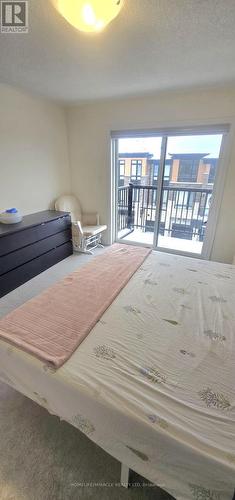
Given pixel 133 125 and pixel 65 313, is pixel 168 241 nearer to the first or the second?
pixel 133 125

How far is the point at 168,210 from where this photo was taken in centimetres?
373

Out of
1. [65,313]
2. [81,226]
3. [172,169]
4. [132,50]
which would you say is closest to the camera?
[65,313]

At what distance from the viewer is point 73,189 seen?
402 centimetres

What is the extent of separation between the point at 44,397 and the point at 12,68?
284 cm

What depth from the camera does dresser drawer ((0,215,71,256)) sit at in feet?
7.86

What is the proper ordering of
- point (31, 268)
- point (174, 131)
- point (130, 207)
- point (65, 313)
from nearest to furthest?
point (65, 313), point (31, 268), point (174, 131), point (130, 207)

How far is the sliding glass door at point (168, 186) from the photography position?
3105mm

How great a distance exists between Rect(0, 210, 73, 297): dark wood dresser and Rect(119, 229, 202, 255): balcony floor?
126 centimetres

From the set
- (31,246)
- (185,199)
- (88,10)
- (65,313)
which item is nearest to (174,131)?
(185,199)

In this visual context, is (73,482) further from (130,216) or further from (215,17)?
(130,216)

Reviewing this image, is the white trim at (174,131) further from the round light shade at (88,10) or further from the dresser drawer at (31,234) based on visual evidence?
the round light shade at (88,10)

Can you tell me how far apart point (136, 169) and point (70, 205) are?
1302 millimetres

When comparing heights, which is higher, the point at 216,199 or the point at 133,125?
the point at 133,125

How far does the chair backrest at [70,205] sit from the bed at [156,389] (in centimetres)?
256
